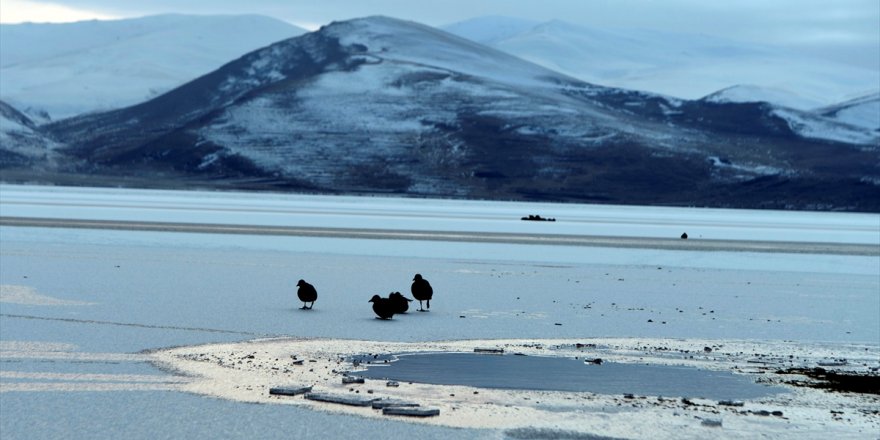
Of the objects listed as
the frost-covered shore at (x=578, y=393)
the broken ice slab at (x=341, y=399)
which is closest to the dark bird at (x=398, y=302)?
the frost-covered shore at (x=578, y=393)

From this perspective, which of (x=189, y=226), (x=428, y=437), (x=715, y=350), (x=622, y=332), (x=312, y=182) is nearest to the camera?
(x=428, y=437)

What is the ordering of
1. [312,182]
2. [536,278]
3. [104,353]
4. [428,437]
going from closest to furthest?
1. [428,437]
2. [104,353]
3. [536,278]
4. [312,182]

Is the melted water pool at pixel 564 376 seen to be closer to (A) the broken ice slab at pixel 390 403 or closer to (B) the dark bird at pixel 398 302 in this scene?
(A) the broken ice slab at pixel 390 403

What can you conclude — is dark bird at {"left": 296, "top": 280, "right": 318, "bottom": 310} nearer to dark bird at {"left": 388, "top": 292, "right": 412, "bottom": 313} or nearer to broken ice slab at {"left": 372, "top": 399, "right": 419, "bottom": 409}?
dark bird at {"left": 388, "top": 292, "right": 412, "bottom": 313}

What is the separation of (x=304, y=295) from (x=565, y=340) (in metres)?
5.31

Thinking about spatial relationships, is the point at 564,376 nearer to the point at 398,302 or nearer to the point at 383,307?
the point at 383,307

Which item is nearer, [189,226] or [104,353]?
[104,353]

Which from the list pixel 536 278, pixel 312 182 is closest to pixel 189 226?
pixel 536 278

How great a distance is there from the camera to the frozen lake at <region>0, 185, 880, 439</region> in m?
14.3

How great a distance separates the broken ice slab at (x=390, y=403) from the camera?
1440cm

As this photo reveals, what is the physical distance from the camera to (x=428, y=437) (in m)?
13.2

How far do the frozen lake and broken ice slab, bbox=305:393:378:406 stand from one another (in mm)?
570

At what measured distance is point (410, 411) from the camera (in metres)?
14.1

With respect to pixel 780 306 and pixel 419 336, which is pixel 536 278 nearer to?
pixel 780 306
